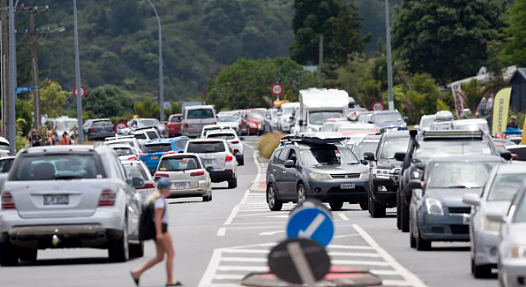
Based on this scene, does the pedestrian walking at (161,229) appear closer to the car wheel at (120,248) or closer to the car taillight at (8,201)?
the car wheel at (120,248)

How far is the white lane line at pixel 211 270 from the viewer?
15534 mm

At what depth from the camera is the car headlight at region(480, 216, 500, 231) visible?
15.3 metres

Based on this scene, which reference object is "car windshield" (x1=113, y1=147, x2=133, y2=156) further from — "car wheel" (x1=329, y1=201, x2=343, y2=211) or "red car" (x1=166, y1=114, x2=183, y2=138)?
"red car" (x1=166, y1=114, x2=183, y2=138)

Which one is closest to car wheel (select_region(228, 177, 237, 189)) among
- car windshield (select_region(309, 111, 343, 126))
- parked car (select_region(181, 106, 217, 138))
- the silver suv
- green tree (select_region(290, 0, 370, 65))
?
car windshield (select_region(309, 111, 343, 126))

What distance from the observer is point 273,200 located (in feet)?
102

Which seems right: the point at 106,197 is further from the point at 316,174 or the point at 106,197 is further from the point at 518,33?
the point at 518,33

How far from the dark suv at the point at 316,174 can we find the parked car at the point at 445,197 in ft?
26.0

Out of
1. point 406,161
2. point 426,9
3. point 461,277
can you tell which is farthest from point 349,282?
point 426,9

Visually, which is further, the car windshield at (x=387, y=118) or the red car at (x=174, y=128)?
the red car at (x=174, y=128)

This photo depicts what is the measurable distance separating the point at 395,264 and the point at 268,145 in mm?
45081

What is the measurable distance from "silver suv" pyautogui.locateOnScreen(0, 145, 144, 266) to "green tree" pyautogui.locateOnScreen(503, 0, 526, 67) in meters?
53.5

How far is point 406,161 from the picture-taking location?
2430 cm

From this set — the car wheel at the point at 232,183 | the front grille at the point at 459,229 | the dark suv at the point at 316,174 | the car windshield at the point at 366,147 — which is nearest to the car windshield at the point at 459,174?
the front grille at the point at 459,229

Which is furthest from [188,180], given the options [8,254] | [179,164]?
[8,254]
